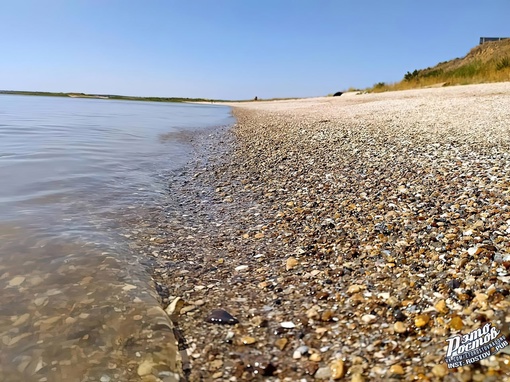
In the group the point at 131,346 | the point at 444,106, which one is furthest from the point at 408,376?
the point at 444,106

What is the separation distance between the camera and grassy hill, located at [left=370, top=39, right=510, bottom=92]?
73.4ft

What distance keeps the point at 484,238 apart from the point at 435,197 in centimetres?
132

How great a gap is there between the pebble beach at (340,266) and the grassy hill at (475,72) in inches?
783

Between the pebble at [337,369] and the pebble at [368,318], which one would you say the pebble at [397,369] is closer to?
the pebble at [337,369]

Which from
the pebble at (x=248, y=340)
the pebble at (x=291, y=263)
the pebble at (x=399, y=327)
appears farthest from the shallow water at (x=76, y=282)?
the pebble at (x=399, y=327)

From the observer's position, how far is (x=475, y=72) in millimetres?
24984

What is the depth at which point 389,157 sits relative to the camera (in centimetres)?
691

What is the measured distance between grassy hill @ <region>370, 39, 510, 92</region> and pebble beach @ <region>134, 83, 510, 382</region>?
1989 cm

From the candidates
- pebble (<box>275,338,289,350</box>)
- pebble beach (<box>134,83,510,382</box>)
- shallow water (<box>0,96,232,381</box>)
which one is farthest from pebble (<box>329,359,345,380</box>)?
shallow water (<box>0,96,232,381</box>)

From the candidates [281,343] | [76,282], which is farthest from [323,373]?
[76,282]

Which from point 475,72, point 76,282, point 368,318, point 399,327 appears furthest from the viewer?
point 475,72

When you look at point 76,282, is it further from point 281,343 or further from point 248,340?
point 281,343

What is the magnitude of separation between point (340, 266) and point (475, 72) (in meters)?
27.8

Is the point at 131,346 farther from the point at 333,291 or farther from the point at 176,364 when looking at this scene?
the point at 333,291
